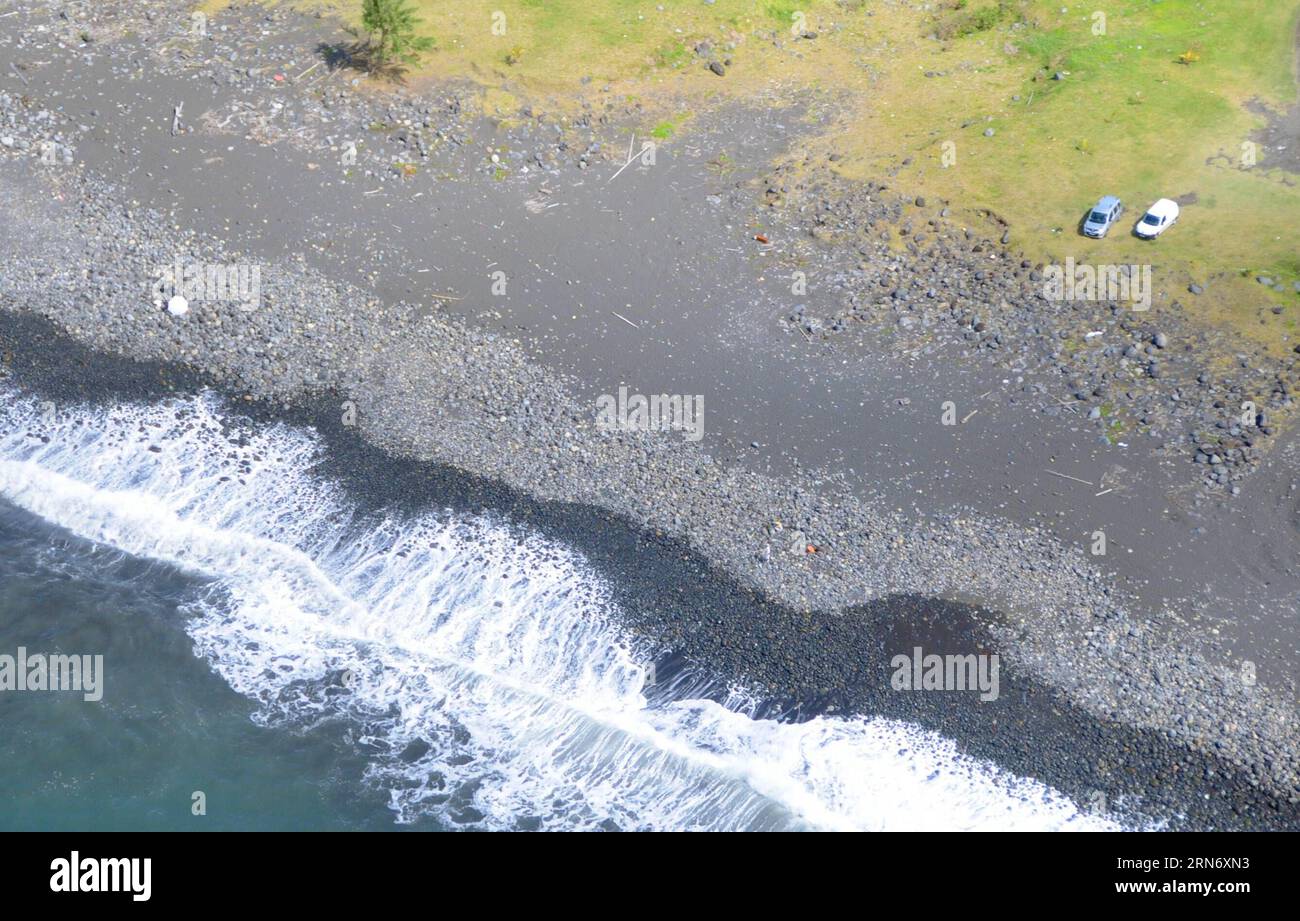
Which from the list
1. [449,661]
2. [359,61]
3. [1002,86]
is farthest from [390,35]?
[449,661]

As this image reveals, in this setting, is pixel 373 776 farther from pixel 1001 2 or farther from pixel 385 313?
pixel 1001 2

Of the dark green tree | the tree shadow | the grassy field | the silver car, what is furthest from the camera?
the tree shadow

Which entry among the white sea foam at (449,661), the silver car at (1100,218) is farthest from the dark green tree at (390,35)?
the silver car at (1100,218)

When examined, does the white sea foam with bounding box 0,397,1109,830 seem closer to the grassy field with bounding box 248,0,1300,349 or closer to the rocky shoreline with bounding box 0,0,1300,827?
the rocky shoreline with bounding box 0,0,1300,827

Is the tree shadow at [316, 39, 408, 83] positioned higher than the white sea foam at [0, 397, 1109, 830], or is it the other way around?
the tree shadow at [316, 39, 408, 83]

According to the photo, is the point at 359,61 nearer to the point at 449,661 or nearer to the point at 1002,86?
the point at 1002,86

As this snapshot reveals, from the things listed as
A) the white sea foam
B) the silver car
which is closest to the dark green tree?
the white sea foam

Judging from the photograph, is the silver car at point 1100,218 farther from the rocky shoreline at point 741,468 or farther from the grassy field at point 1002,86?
the rocky shoreline at point 741,468
